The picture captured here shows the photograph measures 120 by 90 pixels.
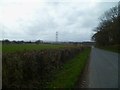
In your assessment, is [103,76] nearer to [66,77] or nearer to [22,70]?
[66,77]

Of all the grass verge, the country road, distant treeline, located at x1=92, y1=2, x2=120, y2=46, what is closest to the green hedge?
the grass verge

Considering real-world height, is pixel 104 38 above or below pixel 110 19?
below

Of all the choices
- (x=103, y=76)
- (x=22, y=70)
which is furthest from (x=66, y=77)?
(x=22, y=70)

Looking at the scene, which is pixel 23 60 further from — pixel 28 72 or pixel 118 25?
pixel 118 25

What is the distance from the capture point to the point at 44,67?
44.9 feet

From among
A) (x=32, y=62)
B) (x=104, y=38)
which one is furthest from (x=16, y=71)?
(x=104, y=38)

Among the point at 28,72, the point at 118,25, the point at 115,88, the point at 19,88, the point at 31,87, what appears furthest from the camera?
the point at 118,25

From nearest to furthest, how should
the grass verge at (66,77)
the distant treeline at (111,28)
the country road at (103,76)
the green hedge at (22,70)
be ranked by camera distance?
the green hedge at (22,70)
the grass verge at (66,77)
the country road at (103,76)
the distant treeline at (111,28)

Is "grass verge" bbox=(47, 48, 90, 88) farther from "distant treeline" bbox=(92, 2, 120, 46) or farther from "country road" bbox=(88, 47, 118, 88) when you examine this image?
"distant treeline" bbox=(92, 2, 120, 46)

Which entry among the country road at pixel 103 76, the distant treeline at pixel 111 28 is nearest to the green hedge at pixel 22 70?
the country road at pixel 103 76

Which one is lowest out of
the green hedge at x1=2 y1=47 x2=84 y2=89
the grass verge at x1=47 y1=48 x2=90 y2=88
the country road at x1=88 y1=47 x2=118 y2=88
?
the country road at x1=88 y1=47 x2=118 y2=88

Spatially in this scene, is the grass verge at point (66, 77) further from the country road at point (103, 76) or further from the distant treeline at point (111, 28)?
the distant treeline at point (111, 28)

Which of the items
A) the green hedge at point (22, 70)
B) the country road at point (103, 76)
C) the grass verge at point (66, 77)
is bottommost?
the country road at point (103, 76)

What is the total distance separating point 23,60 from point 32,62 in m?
1.15
